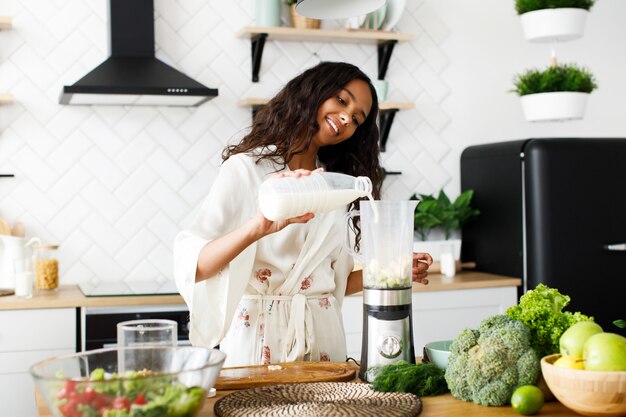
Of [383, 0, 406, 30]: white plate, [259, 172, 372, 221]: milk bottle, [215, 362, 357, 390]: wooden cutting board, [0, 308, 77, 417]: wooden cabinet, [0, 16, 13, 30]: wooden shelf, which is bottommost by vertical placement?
[0, 308, 77, 417]: wooden cabinet

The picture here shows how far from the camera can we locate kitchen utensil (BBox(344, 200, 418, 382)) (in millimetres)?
1763

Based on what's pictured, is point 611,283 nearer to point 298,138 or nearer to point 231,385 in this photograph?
point 298,138

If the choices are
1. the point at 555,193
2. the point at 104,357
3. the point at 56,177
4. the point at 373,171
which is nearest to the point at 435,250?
the point at 555,193


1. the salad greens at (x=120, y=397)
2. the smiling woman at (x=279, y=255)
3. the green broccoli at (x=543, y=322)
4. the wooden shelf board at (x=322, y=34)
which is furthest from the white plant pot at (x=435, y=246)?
the salad greens at (x=120, y=397)

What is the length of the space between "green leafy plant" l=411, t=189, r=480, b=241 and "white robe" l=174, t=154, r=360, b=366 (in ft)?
5.65

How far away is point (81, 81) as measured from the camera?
3.32m

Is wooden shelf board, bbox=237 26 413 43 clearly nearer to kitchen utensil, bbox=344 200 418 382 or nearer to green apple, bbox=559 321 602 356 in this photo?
kitchen utensil, bbox=344 200 418 382

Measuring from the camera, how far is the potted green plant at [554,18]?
143 inches

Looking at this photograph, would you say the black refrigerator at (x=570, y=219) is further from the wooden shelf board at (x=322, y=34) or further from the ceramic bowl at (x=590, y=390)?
the ceramic bowl at (x=590, y=390)

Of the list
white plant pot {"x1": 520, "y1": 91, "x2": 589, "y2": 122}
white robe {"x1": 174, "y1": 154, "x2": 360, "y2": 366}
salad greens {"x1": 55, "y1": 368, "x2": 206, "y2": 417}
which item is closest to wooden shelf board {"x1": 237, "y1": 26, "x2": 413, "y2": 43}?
white plant pot {"x1": 520, "y1": 91, "x2": 589, "y2": 122}

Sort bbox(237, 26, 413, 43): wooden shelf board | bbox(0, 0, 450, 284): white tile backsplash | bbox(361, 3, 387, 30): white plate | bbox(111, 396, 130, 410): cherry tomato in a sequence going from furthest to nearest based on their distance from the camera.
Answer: bbox(361, 3, 387, 30): white plate
bbox(237, 26, 413, 43): wooden shelf board
bbox(0, 0, 450, 284): white tile backsplash
bbox(111, 396, 130, 410): cherry tomato

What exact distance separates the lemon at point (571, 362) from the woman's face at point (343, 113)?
3.29 ft

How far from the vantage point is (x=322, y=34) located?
12.5ft

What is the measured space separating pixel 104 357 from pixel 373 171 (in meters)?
1.29
